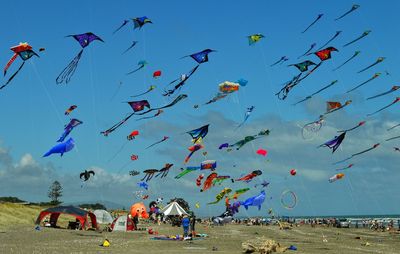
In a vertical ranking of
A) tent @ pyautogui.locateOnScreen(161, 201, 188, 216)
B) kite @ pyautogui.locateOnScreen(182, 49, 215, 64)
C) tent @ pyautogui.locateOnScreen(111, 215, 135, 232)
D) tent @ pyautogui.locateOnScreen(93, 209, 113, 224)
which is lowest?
tent @ pyautogui.locateOnScreen(111, 215, 135, 232)

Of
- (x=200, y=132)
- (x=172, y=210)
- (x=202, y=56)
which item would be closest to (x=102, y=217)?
(x=172, y=210)

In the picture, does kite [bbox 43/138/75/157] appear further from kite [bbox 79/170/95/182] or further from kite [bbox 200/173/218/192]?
kite [bbox 200/173/218/192]

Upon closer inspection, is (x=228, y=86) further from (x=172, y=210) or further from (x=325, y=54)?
(x=172, y=210)

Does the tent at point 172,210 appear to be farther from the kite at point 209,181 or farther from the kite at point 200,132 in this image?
the kite at point 200,132

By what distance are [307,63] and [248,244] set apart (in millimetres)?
12954

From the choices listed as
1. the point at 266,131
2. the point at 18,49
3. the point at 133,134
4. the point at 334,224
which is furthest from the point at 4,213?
the point at 334,224

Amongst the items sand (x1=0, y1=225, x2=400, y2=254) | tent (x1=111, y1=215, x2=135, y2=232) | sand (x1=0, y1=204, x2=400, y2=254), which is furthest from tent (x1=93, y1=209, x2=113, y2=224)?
sand (x1=0, y1=225, x2=400, y2=254)

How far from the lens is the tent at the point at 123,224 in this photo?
41062 mm

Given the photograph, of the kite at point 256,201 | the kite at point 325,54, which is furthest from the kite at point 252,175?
the kite at point 325,54

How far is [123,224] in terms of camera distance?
41.5 metres

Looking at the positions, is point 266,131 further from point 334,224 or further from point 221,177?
point 334,224

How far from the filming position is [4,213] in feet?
160

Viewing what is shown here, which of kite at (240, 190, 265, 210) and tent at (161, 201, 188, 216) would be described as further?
tent at (161, 201, 188, 216)

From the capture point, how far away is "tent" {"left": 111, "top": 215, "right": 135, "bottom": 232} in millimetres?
41062
